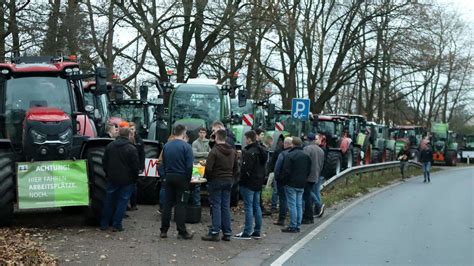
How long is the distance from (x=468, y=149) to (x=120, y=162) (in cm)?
5443

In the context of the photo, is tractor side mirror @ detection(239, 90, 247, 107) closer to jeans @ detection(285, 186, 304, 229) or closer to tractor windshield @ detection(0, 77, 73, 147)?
jeans @ detection(285, 186, 304, 229)

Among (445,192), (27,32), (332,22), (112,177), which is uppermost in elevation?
(332,22)

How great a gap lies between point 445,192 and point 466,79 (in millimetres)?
52061

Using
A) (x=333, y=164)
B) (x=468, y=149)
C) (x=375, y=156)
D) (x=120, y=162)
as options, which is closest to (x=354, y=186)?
(x=333, y=164)

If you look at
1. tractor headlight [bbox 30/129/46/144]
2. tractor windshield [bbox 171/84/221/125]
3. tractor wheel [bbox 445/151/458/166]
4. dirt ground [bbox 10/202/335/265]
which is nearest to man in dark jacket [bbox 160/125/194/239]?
dirt ground [bbox 10/202/335/265]

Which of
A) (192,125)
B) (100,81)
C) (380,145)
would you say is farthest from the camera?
(380,145)

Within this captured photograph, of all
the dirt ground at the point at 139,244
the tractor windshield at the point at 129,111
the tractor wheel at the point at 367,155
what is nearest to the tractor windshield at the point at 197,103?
the dirt ground at the point at 139,244

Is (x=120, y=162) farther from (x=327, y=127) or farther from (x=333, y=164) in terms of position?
(x=327, y=127)

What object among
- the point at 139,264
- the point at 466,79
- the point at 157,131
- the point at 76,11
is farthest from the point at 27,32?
the point at 466,79

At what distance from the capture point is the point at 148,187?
1415 centimetres

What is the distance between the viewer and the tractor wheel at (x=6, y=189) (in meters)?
9.84

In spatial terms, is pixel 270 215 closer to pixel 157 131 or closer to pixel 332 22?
pixel 157 131

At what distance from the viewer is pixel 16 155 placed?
414 inches

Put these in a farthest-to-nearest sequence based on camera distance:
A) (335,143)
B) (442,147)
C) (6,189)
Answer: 1. (442,147)
2. (335,143)
3. (6,189)
